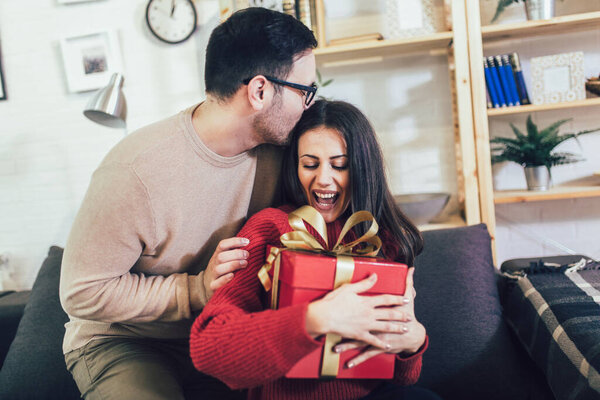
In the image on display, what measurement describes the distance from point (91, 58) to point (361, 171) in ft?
6.10

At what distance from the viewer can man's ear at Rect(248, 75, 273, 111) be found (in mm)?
1299

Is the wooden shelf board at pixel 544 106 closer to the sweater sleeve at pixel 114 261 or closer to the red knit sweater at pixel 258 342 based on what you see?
the red knit sweater at pixel 258 342

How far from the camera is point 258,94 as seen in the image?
131 centimetres

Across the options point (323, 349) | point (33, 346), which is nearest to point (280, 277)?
point (323, 349)

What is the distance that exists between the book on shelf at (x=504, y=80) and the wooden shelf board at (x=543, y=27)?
0.11m

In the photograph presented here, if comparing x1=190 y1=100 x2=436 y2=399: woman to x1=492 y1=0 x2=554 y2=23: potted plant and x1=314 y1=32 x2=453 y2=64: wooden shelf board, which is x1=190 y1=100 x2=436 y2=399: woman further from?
x1=492 y1=0 x2=554 y2=23: potted plant

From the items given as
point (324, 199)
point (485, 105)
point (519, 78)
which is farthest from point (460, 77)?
point (324, 199)

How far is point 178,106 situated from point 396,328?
6.18 ft

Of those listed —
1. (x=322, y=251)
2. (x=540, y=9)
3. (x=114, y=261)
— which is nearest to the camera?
(x=322, y=251)

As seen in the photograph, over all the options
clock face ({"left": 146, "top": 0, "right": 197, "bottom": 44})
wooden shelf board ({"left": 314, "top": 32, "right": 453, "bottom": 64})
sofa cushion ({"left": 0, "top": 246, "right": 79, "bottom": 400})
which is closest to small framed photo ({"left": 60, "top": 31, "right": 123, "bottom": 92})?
clock face ({"left": 146, "top": 0, "right": 197, "bottom": 44})

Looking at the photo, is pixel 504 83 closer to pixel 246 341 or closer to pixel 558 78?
pixel 558 78

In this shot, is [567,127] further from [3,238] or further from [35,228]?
[3,238]

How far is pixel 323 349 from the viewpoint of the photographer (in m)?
0.97

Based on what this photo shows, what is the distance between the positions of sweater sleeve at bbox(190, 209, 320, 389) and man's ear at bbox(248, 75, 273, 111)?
1.72 feet
